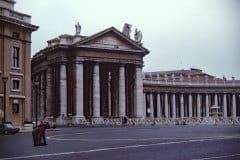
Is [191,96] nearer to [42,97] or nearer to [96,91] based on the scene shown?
[96,91]

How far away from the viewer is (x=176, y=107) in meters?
103

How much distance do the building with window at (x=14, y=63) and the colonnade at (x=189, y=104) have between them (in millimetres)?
51241

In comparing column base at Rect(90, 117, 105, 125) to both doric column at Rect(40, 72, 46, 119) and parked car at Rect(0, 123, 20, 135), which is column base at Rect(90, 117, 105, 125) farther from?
parked car at Rect(0, 123, 20, 135)

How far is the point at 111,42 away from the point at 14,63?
3249cm

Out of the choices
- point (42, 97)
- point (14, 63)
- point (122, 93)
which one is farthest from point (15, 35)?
point (42, 97)

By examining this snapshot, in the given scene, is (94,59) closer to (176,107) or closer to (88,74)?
(88,74)

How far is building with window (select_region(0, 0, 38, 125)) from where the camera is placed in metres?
43.6

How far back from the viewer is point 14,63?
46.1 meters

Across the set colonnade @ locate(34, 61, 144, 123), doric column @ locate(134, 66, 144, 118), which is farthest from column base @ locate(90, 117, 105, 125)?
doric column @ locate(134, 66, 144, 118)

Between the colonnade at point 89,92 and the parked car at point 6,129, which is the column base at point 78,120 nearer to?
the colonnade at point 89,92

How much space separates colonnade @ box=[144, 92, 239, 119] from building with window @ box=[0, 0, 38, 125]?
168ft

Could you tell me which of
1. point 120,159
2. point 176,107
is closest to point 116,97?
point 176,107

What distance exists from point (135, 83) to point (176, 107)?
79.8 ft

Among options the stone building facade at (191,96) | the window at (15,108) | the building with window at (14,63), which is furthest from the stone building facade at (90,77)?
the window at (15,108)
